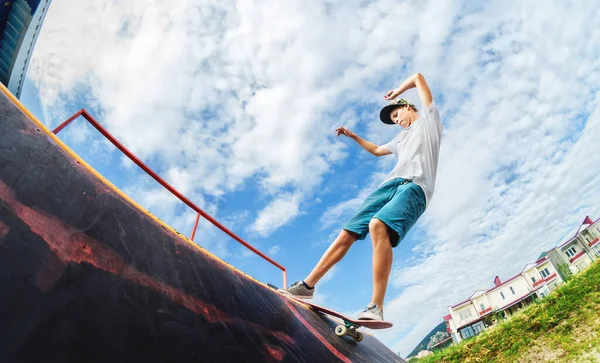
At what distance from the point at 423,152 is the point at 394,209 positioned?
0.67 meters

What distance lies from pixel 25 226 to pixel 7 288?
24cm

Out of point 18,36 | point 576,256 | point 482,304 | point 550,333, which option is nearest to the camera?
point 18,36

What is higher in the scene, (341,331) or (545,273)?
(545,273)

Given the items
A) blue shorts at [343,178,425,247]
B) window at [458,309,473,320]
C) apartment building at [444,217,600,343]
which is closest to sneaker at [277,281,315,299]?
blue shorts at [343,178,425,247]

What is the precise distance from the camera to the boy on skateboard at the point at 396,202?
2.34 m

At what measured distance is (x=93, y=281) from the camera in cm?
106

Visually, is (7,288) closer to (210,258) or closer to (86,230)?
(86,230)

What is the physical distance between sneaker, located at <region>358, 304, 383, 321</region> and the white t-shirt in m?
1.03

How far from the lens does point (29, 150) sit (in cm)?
124

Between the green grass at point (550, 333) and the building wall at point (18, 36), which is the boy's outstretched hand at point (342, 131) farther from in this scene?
the green grass at point (550, 333)

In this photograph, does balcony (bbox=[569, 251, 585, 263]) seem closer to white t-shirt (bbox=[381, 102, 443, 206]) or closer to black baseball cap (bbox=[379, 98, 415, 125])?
black baseball cap (bbox=[379, 98, 415, 125])

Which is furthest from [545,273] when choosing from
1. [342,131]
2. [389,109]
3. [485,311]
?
[342,131]

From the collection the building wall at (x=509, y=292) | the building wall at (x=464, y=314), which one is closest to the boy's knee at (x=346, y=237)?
the building wall at (x=509, y=292)

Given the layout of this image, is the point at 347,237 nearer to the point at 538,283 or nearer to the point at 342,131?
the point at 342,131
